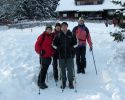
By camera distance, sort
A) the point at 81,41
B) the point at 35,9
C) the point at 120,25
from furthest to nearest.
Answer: the point at 35,9 < the point at 120,25 < the point at 81,41

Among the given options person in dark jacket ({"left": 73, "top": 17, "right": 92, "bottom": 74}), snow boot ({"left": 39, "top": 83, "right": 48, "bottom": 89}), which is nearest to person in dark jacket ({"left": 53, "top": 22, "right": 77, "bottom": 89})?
snow boot ({"left": 39, "top": 83, "right": 48, "bottom": 89})

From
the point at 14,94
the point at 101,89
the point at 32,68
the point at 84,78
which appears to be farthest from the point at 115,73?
the point at 14,94

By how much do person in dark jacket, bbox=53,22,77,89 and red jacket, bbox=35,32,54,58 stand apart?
315 mm

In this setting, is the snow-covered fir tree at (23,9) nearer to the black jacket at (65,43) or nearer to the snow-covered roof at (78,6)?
the snow-covered roof at (78,6)

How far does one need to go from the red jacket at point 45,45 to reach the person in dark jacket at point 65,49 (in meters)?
0.31

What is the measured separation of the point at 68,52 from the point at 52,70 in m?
2.01

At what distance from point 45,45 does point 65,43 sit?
2.15ft

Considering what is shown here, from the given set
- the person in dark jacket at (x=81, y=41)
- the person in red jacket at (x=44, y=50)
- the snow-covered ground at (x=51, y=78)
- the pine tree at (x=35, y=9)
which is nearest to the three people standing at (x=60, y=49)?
the person in red jacket at (x=44, y=50)

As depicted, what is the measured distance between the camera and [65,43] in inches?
448

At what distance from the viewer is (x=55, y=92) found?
37.3 ft

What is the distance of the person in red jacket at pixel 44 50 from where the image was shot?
11500 mm

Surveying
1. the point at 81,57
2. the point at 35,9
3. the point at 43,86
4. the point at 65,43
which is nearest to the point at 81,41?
the point at 81,57

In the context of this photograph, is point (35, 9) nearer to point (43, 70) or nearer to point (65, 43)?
point (43, 70)

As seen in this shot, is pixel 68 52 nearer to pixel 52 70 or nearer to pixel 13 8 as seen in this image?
pixel 52 70
